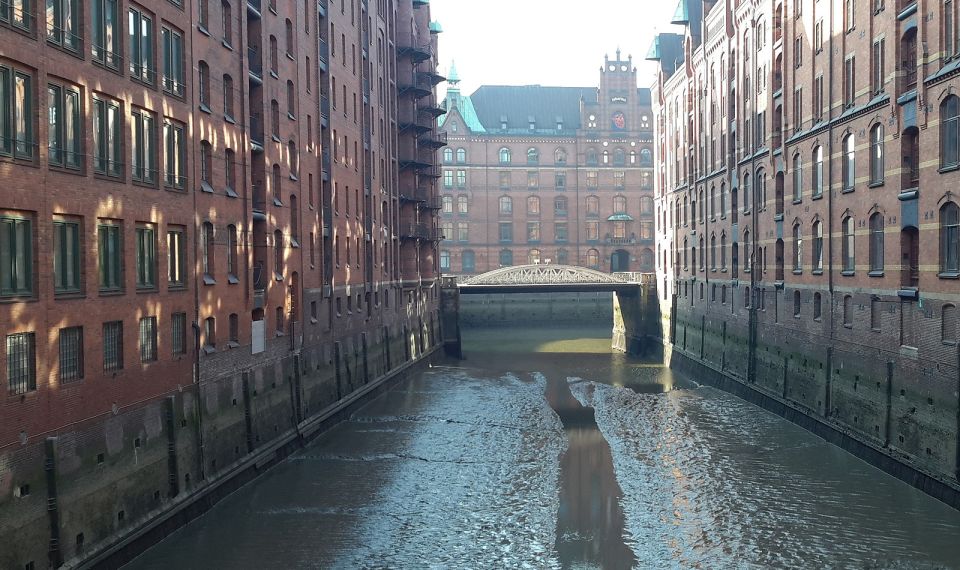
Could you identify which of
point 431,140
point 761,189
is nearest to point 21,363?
point 761,189

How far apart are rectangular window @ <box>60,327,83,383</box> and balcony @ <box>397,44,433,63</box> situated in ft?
128

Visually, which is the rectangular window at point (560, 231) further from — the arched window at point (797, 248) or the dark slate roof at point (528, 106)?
the arched window at point (797, 248)

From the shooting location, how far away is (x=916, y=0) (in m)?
26.3

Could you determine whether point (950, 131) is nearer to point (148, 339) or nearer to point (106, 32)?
point (106, 32)

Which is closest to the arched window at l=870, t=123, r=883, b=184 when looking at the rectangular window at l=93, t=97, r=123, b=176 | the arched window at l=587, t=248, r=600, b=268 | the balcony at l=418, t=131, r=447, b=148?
the rectangular window at l=93, t=97, r=123, b=176

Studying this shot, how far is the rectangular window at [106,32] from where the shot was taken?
19.5 metres

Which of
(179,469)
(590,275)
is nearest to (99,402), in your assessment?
(179,469)

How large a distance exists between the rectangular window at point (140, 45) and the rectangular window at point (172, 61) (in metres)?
0.55

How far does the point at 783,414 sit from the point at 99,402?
25625 mm

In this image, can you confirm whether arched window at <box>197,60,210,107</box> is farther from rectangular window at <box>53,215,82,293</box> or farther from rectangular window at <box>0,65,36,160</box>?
rectangular window at <box>0,65,36,160</box>

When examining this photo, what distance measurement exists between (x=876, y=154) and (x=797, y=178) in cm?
772

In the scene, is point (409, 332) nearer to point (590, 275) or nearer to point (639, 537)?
point (590, 275)

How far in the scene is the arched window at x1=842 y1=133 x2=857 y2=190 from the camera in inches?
1218

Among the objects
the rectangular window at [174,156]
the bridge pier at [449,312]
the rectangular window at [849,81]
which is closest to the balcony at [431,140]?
the bridge pier at [449,312]
